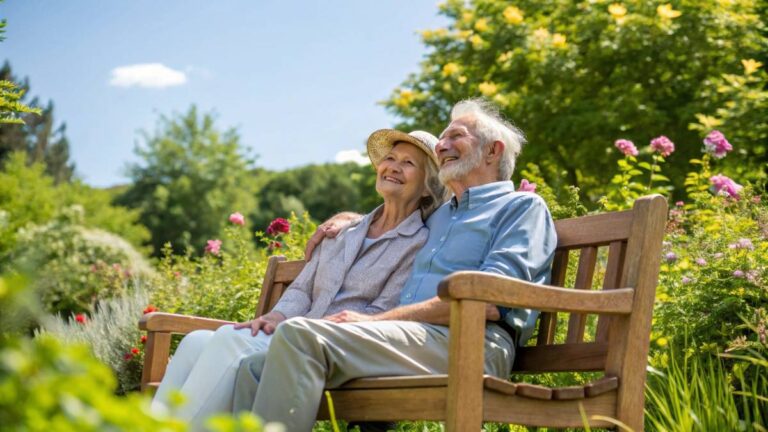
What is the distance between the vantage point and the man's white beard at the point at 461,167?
10.8ft

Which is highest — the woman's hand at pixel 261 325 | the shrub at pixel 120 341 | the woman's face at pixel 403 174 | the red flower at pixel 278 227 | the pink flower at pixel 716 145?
the pink flower at pixel 716 145

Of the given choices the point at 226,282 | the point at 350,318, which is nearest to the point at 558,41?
the point at 226,282

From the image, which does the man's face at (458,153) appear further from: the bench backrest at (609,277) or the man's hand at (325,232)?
the man's hand at (325,232)

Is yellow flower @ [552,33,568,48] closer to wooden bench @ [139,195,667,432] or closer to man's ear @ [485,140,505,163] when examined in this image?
man's ear @ [485,140,505,163]

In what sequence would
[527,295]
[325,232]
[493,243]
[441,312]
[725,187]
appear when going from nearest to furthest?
[527,295], [441,312], [493,243], [325,232], [725,187]

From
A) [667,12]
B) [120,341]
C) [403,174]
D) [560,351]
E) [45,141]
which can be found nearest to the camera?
[560,351]

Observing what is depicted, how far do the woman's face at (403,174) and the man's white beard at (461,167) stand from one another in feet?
0.84

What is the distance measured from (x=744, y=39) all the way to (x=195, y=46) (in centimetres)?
1939

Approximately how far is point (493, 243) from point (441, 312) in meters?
0.36

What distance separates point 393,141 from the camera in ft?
12.2

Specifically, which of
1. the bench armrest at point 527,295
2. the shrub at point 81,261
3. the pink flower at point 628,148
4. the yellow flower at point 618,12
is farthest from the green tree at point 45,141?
the bench armrest at point 527,295

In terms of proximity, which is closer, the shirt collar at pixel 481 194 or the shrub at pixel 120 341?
the shirt collar at pixel 481 194

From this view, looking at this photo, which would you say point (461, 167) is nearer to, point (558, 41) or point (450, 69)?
point (558, 41)

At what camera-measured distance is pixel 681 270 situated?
4.31 meters
